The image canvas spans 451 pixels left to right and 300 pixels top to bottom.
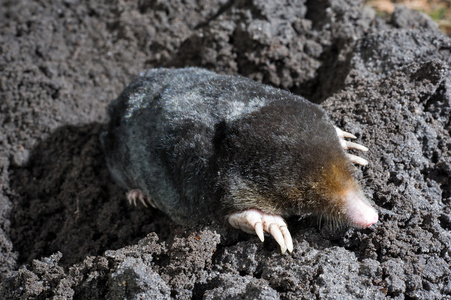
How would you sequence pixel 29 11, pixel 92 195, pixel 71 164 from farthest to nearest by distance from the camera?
1. pixel 29 11
2. pixel 71 164
3. pixel 92 195

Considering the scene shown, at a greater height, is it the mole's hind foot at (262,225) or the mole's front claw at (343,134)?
the mole's front claw at (343,134)

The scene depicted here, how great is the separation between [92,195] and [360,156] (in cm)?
142

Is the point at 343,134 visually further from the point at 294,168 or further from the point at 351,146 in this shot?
the point at 294,168

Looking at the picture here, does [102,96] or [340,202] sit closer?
[340,202]

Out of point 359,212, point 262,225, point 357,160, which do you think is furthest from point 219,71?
point 359,212

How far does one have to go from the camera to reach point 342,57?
274 centimetres

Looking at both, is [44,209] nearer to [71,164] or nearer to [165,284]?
[71,164]

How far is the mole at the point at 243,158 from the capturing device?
1709mm

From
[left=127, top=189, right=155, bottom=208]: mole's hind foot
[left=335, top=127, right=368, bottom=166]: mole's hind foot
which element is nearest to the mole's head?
[left=335, top=127, right=368, bottom=166]: mole's hind foot

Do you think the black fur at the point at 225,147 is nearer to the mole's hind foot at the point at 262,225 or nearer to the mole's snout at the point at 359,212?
the mole's hind foot at the point at 262,225

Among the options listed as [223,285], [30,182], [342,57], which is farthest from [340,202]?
[30,182]

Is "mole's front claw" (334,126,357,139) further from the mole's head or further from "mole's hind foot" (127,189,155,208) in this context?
"mole's hind foot" (127,189,155,208)

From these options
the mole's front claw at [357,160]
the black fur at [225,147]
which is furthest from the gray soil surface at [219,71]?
the black fur at [225,147]

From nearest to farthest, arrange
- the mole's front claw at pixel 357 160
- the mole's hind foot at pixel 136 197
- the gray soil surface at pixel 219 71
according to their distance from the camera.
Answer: the gray soil surface at pixel 219 71, the mole's front claw at pixel 357 160, the mole's hind foot at pixel 136 197
